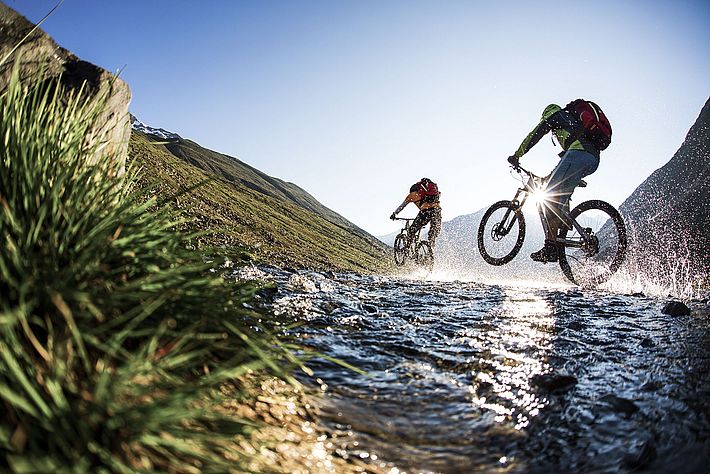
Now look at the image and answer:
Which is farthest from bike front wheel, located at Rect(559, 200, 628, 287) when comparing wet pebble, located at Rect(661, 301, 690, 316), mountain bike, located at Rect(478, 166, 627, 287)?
wet pebble, located at Rect(661, 301, 690, 316)

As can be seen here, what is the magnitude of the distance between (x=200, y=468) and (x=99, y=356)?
0.66 meters

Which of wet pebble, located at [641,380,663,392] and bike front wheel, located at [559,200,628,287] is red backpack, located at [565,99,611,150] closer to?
bike front wheel, located at [559,200,628,287]

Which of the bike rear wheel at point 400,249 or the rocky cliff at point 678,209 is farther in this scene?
the rocky cliff at point 678,209

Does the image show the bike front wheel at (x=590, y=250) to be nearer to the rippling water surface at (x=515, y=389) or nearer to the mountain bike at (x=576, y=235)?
the mountain bike at (x=576, y=235)

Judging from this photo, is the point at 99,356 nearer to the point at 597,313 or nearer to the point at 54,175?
the point at 54,175

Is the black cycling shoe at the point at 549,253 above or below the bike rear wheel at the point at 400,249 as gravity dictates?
above

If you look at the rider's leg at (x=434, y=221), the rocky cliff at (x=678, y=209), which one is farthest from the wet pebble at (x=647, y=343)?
the rocky cliff at (x=678, y=209)

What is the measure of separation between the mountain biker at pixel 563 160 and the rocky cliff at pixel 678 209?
43.7 m

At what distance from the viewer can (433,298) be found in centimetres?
827

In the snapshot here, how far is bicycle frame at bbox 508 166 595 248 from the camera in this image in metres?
11.0

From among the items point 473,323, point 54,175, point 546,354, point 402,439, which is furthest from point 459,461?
point 473,323

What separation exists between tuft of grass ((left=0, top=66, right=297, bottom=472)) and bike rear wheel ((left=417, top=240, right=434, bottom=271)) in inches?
711

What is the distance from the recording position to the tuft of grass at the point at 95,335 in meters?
1.32

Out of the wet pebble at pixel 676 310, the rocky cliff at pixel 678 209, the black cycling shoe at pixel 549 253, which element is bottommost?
the wet pebble at pixel 676 310
